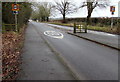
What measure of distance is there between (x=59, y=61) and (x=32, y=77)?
1.90 meters

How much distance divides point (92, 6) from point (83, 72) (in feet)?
98.4

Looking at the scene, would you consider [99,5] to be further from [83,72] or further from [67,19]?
[83,72]

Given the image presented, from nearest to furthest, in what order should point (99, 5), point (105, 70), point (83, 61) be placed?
point (105, 70)
point (83, 61)
point (99, 5)

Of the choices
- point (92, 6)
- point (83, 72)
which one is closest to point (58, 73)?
point (83, 72)

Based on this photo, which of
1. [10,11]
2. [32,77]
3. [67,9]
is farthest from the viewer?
[67,9]

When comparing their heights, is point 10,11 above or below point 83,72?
above

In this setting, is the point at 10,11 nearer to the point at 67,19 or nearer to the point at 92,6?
the point at 92,6

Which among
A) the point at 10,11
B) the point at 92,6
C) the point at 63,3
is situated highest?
the point at 63,3

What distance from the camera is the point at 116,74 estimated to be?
448cm

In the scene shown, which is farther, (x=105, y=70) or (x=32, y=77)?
(x=105, y=70)

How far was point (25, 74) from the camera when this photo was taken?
429cm

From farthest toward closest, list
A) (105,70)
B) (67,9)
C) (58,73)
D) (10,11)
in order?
(67,9)
(10,11)
(105,70)
(58,73)

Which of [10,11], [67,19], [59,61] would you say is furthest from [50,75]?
[67,19]

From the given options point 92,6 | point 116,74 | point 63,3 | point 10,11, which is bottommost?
point 116,74
